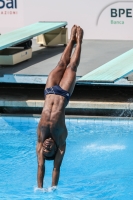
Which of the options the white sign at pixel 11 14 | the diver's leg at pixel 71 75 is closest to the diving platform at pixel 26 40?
the white sign at pixel 11 14

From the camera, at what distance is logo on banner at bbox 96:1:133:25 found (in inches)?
505

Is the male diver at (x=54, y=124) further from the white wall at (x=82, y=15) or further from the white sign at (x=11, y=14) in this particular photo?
the white sign at (x=11, y=14)

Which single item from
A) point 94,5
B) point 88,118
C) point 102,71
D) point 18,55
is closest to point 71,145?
point 88,118

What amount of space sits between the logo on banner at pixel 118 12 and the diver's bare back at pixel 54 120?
22.3 feet

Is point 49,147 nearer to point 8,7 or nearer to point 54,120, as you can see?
point 54,120

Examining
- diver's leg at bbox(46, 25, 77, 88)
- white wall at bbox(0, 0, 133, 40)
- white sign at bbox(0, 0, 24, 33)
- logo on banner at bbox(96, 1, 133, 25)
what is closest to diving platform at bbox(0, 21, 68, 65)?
white wall at bbox(0, 0, 133, 40)

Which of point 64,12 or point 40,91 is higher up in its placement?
point 64,12

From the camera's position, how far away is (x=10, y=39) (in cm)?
1070

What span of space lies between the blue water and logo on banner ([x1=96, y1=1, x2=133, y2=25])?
4.18 m

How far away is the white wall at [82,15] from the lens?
1299 cm

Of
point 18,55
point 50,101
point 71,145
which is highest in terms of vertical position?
point 50,101

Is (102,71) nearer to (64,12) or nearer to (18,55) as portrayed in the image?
(18,55)

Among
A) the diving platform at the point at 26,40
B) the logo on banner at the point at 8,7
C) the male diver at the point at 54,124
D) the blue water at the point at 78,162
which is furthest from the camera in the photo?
the logo on banner at the point at 8,7

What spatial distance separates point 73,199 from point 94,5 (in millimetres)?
7127
